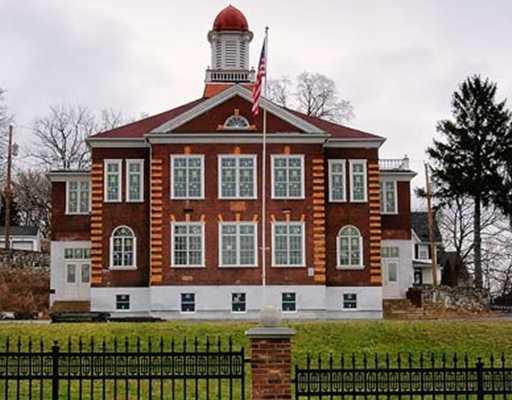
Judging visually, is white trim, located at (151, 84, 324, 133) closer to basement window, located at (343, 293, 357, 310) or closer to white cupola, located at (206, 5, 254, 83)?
white cupola, located at (206, 5, 254, 83)

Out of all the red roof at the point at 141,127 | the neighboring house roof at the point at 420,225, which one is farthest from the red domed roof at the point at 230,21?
the neighboring house roof at the point at 420,225

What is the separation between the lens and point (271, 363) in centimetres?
1280

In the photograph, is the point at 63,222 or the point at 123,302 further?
the point at 63,222

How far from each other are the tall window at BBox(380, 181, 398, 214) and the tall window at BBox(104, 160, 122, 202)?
1350 cm

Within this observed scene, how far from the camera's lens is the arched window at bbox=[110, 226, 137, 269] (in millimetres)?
40406

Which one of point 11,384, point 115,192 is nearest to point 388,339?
point 11,384

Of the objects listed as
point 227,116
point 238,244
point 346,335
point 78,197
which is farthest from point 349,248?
point 346,335

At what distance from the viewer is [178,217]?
39312 millimetres

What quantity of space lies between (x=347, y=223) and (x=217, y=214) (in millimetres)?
6168

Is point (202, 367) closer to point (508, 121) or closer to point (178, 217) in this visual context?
point (178, 217)

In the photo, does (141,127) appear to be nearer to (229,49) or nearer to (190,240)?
(190,240)

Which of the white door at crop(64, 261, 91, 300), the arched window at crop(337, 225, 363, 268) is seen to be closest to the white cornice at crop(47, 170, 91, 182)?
the white door at crop(64, 261, 91, 300)

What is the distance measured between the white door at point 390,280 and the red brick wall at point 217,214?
25.8 ft

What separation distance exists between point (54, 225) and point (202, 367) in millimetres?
31713
